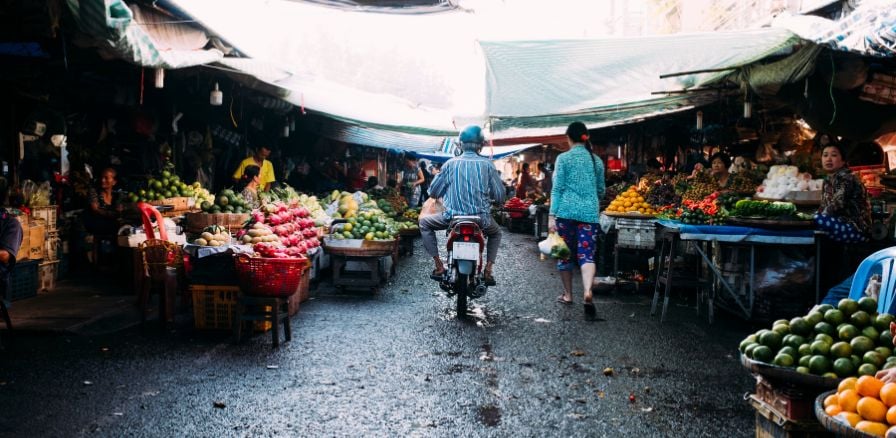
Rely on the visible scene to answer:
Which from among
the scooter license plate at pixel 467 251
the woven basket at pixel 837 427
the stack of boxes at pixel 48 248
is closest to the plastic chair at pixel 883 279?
the woven basket at pixel 837 427

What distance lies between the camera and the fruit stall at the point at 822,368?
8.92 feet

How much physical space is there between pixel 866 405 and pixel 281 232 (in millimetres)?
6523

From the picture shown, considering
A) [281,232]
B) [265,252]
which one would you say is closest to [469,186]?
[281,232]

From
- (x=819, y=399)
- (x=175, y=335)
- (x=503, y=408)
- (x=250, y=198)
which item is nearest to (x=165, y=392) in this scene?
(x=175, y=335)

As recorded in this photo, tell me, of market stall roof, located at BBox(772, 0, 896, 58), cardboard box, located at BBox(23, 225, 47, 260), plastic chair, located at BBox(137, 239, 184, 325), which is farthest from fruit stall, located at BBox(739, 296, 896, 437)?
cardboard box, located at BBox(23, 225, 47, 260)

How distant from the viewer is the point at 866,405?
8.46 feet

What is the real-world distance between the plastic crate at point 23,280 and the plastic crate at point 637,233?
7732mm

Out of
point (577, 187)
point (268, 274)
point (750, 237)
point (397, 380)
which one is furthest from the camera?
point (577, 187)

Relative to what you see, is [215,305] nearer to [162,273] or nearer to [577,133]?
[162,273]

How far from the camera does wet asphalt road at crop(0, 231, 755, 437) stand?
428 cm

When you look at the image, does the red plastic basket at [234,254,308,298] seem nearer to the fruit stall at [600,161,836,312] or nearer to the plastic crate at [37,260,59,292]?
the fruit stall at [600,161,836,312]

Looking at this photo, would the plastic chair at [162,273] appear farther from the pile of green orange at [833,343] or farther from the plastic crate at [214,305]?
the pile of green orange at [833,343]

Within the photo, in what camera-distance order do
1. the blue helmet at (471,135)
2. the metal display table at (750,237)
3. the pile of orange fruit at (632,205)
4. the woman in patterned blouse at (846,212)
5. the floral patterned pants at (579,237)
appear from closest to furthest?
the metal display table at (750,237), the woman in patterned blouse at (846,212), the floral patterned pants at (579,237), the blue helmet at (471,135), the pile of orange fruit at (632,205)

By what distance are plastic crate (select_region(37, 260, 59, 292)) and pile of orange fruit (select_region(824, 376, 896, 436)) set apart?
30.1 feet
